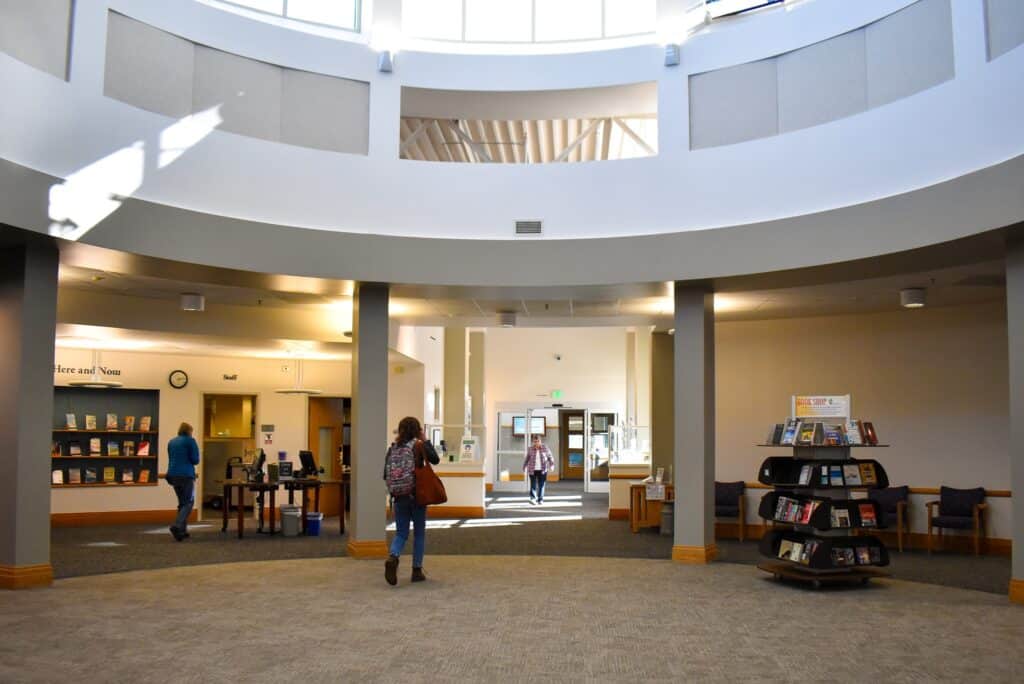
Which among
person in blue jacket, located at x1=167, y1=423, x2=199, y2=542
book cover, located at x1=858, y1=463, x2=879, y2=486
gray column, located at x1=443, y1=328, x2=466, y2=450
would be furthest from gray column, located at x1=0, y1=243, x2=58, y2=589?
gray column, located at x1=443, y1=328, x2=466, y2=450

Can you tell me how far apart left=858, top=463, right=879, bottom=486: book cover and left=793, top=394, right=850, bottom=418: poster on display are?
565 mm

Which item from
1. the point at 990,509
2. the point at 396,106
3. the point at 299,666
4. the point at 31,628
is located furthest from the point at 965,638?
the point at 396,106

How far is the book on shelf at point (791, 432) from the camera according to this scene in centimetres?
922

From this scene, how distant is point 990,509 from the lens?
474 inches

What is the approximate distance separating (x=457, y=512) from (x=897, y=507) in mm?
7338

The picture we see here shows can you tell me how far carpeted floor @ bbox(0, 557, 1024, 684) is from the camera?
5723mm

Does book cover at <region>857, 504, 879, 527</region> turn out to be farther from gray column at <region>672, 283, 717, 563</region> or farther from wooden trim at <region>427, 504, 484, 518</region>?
wooden trim at <region>427, 504, 484, 518</region>

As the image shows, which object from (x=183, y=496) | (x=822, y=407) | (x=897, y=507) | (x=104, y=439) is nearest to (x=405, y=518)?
(x=822, y=407)

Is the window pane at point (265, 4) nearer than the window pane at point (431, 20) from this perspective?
Yes

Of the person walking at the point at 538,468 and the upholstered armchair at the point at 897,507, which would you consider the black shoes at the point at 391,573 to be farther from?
the person walking at the point at 538,468

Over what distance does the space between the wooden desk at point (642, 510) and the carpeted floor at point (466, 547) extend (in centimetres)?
22

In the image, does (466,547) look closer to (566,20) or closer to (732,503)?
(732,503)

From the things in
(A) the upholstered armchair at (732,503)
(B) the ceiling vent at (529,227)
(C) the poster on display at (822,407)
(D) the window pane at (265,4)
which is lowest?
(A) the upholstered armchair at (732,503)

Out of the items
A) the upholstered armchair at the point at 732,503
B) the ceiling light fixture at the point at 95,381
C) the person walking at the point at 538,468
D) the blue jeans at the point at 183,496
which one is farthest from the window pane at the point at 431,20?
the person walking at the point at 538,468
